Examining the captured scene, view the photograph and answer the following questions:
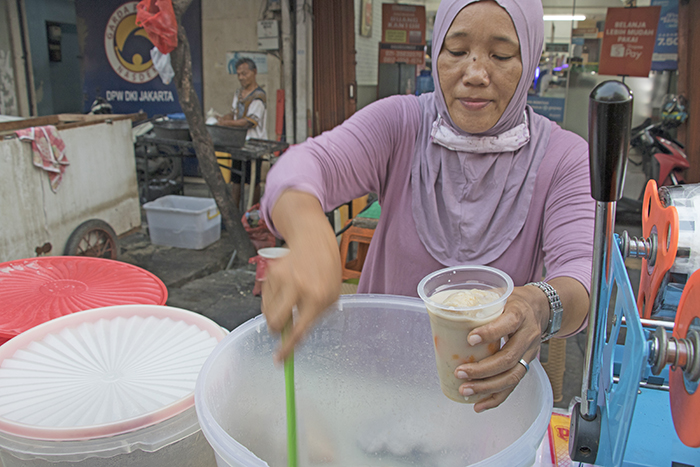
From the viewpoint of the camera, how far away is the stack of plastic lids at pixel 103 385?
84 cm

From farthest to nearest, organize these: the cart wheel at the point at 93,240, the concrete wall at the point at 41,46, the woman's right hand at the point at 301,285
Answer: the concrete wall at the point at 41,46, the cart wheel at the point at 93,240, the woman's right hand at the point at 301,285

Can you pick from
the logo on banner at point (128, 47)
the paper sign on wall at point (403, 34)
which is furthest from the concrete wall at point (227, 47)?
the paper sign on wall at point (403, 34)

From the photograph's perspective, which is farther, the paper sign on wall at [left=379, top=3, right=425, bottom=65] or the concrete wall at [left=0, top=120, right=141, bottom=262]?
the paper sign on wall at [left=379, top=3, right=425, bottom=65]

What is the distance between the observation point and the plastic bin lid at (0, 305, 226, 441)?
0.88 m

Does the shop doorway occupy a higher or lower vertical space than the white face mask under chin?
higher

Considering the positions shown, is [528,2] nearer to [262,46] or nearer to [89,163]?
[89,163]

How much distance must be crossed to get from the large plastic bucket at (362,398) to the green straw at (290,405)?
2.9 inches

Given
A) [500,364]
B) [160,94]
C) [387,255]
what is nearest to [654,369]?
[500,364]

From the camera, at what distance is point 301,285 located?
2.69 ft

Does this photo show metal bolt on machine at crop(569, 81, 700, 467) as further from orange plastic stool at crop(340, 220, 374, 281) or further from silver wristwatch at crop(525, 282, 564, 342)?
orange plastic stool at crop(340, 220, 374, 281)

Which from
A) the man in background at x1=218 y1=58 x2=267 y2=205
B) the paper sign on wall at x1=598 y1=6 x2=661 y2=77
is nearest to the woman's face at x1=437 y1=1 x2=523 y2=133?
the man in background at x1=218 y1=58 x2=267 y2=205

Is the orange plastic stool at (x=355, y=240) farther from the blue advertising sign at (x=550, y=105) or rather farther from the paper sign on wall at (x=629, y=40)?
the blue advertising sign at (x=550, y=105)

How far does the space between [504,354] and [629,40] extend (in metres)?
7.64

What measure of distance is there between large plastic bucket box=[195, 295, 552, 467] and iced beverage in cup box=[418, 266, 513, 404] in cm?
15
